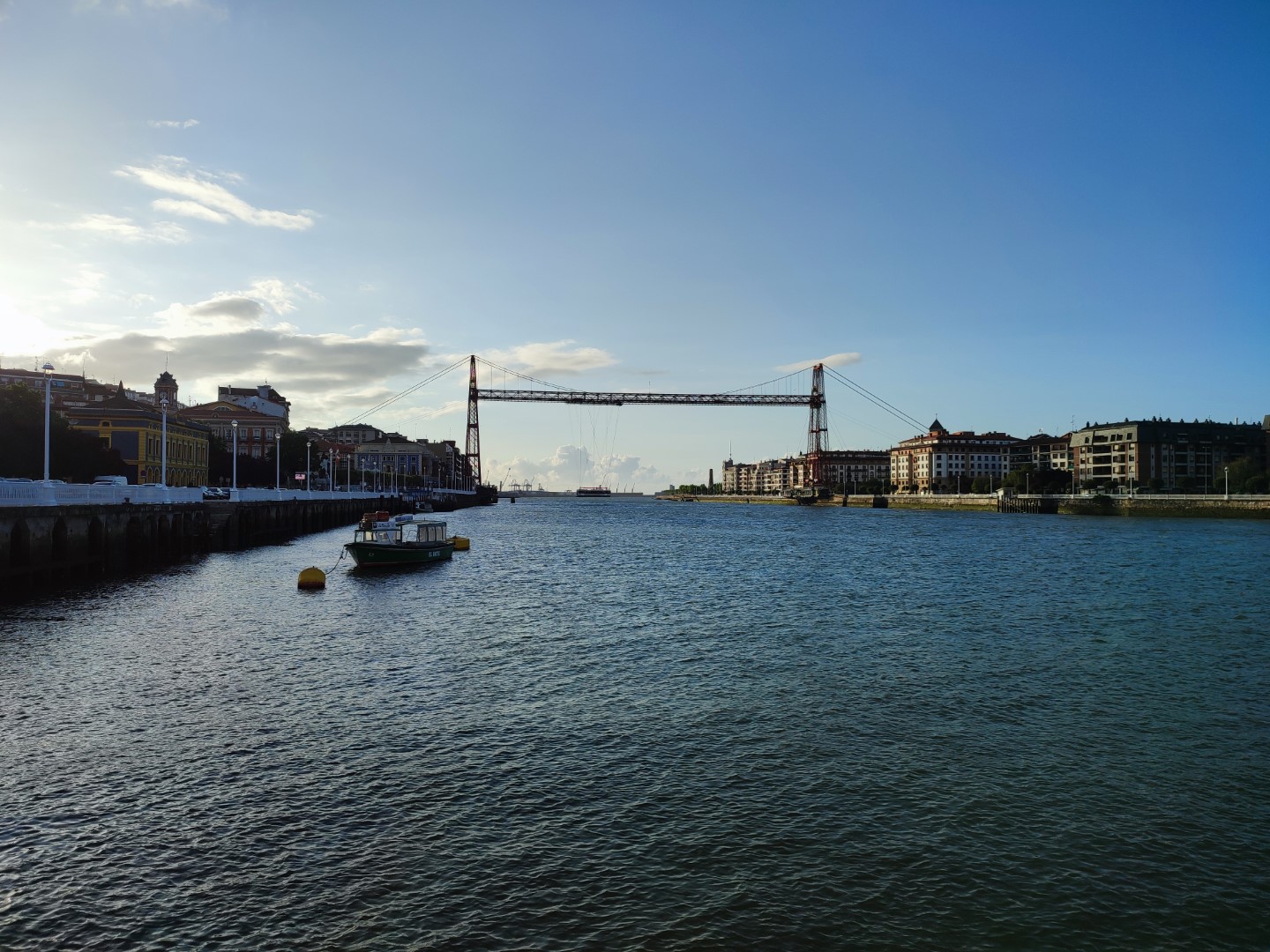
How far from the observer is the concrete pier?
3459cm

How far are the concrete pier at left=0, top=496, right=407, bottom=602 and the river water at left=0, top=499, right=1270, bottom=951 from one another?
7464 millimetres

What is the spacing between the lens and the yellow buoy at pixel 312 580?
123 ft

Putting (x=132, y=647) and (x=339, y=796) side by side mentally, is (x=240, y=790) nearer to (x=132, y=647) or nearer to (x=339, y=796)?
(x=339, y=796)

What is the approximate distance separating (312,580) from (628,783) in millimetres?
28197

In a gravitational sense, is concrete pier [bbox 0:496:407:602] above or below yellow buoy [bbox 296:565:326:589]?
above

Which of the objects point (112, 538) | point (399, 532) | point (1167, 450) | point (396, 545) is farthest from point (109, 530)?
point (1167, 450)

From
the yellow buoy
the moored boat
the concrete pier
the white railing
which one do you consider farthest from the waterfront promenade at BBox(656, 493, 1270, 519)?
the white railing

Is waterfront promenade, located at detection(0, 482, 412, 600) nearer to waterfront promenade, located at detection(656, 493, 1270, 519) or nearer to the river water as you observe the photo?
→ the river water

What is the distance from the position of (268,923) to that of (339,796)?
3.53 m

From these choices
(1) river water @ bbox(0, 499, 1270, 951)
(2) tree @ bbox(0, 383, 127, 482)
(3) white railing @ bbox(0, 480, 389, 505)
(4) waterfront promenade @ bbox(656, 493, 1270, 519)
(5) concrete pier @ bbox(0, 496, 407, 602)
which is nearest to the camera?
(1) river water @ bbox(0, 499, 1270, 951)

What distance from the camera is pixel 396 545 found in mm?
47562

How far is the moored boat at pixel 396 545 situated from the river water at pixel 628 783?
53.0ft

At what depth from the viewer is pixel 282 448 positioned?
125188mm

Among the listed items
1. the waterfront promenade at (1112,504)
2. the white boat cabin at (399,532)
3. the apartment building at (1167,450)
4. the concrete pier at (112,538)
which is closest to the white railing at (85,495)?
the concrete pier at (112,538)
